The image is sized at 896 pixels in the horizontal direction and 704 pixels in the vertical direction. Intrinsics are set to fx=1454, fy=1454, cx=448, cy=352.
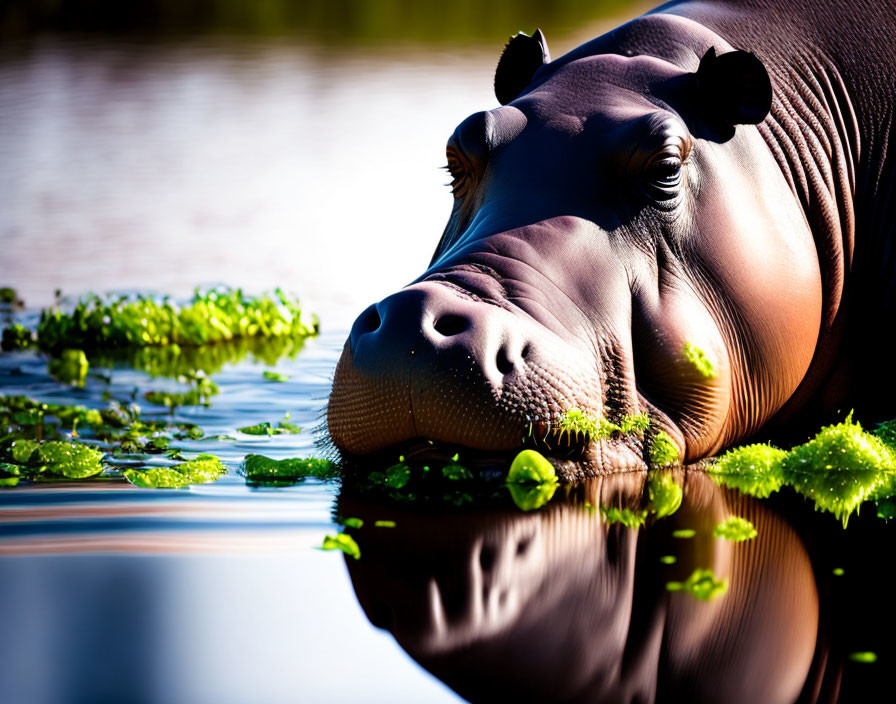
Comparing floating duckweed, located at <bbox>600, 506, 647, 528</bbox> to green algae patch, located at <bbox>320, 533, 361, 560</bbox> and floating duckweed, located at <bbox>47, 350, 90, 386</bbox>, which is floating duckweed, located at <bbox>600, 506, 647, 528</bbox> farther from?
floating duckweed, located at <bbox>47, 350, 90, 386</bbox>

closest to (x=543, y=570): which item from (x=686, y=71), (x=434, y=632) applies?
(x=434, y=632)

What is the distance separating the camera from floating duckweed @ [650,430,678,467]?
194 inches

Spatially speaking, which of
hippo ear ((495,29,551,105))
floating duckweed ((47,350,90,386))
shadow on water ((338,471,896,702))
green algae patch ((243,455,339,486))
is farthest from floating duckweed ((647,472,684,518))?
floating duckweed ((47,350,90,386))

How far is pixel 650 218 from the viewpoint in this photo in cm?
518

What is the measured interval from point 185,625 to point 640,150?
2.50 m

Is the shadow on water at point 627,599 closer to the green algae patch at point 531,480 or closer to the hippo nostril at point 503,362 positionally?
the green algae patch at point 531,480

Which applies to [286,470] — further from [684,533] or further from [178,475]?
[684,533]

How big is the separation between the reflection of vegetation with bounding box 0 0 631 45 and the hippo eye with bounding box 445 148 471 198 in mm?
22673

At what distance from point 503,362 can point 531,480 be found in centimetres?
44

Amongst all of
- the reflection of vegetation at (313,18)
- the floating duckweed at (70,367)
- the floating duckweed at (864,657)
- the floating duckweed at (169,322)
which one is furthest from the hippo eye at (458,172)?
the reflection of vegetation at (313,18)

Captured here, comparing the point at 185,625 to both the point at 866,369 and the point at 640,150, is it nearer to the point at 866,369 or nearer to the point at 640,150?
the point at 640,150

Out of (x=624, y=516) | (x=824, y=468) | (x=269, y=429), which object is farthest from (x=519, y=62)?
(x=624, y=516)

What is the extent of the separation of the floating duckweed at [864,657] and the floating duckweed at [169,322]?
21.8 feet

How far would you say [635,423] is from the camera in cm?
487
